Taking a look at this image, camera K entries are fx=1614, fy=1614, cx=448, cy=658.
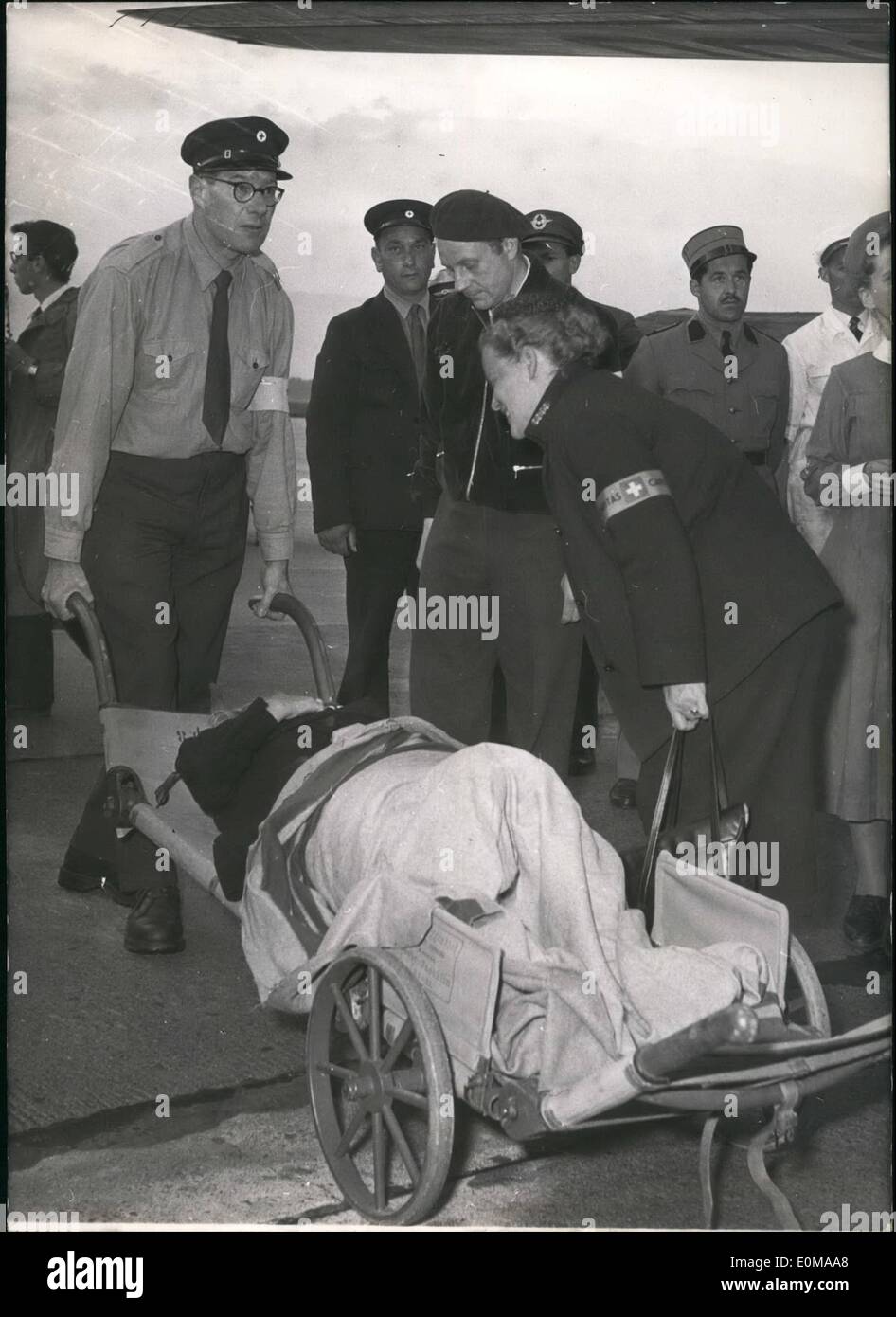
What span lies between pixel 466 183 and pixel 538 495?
86 cm

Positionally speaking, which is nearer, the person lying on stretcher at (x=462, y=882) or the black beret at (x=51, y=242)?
the person lying on stretcher at (x=462, y=882)

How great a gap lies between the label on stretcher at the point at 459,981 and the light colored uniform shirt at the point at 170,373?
1.66 meters

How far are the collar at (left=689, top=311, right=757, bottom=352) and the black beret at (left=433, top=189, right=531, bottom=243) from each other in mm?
1212

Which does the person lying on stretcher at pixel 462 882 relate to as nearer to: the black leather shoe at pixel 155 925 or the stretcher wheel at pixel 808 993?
the stretcher wheel at pixel 808 993

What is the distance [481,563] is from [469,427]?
0.38 metres

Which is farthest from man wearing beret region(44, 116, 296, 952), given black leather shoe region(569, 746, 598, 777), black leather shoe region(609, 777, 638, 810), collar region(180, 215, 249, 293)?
black leather shoe region(569, 746, 598, 777)

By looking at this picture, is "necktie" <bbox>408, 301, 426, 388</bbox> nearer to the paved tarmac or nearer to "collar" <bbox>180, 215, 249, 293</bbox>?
"collar" <bbox>180, 215, 249, 293</bbox>

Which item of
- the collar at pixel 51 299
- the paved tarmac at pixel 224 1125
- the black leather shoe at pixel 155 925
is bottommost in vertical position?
the paved tarmac at pixel 224 1125

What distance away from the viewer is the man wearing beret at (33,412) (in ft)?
12.5

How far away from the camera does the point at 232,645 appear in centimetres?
736

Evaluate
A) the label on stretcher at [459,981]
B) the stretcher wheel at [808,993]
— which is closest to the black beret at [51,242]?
the label on stretcher at [459,981]

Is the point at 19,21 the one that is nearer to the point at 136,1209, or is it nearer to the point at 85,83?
the point at 85,83

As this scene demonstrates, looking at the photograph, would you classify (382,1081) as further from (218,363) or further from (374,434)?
(374,434)

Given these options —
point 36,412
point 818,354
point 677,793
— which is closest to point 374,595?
point 36,412
